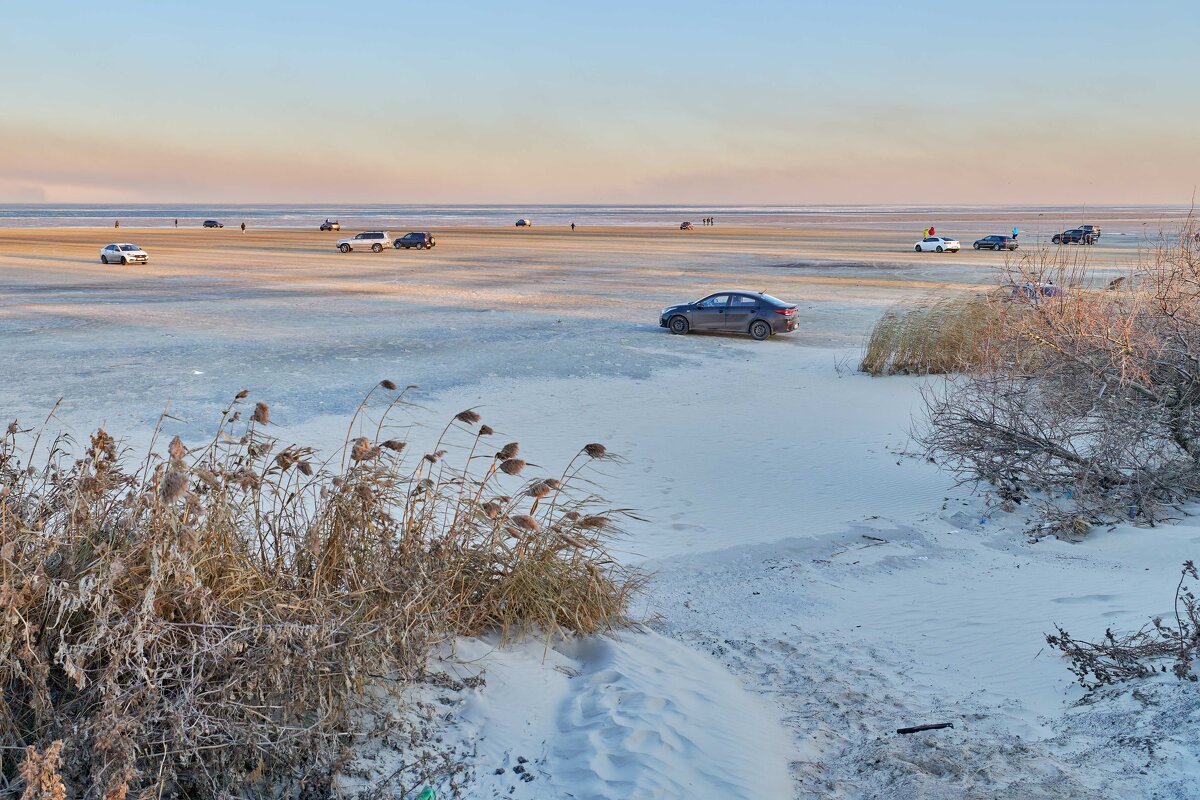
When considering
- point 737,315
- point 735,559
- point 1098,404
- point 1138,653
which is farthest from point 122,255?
point 1138,653

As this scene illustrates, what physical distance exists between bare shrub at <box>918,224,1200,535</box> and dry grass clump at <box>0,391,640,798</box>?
6872mm

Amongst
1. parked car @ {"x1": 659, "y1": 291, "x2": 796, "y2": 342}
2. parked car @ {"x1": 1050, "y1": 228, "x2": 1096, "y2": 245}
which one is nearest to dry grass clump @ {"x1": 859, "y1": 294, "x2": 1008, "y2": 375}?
parked car @ {"x1": 1050, "y1": 228, "x2": 1096, "y2": 245}

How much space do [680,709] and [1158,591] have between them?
4.32 m

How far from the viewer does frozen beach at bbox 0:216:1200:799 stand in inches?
197

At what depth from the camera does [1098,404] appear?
10227 millimetres

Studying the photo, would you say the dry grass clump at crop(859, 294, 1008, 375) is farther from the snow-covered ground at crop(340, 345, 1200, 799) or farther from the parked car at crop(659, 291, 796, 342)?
the snow-covered ground at crop(340, 345, 1200, 799)

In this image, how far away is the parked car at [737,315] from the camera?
25469 millimetres

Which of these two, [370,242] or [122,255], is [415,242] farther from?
[122,255]

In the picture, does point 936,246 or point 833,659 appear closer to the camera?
point 833,659

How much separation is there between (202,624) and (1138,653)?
5.30m

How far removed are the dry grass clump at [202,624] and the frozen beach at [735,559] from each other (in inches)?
19.4

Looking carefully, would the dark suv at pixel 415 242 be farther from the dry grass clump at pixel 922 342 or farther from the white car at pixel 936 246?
the dry grass clump at pixel 922 342

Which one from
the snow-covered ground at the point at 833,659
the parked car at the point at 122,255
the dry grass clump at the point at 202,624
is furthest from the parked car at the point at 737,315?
the parked car at the point at 122,255

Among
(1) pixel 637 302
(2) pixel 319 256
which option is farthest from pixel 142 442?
(2) pixel 319 256
